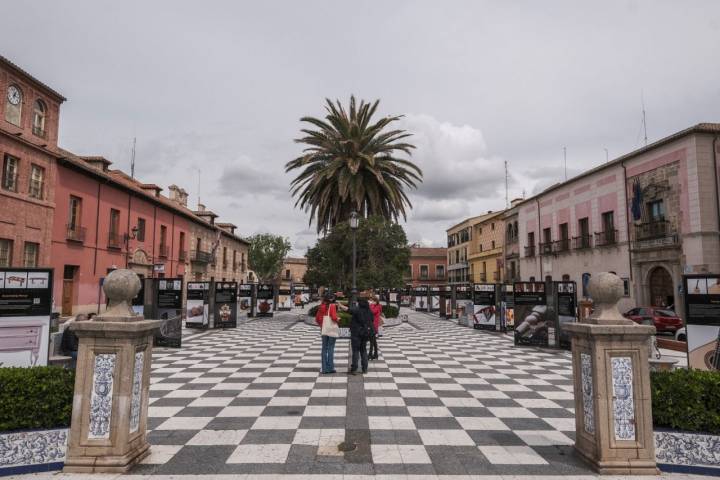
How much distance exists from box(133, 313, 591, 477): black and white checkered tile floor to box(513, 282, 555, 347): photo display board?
6.73ft

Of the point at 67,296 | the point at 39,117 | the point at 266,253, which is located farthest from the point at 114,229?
the point at 266,253

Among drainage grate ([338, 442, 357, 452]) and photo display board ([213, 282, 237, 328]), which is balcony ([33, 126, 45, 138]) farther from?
drainage grate ([338, 442, 357, 452])

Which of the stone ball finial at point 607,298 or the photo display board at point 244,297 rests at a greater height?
the stone ball finial at point 607,298

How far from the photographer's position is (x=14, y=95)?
17109 mm

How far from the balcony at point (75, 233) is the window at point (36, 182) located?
1.98 meters

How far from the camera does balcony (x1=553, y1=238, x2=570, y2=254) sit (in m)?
30.4

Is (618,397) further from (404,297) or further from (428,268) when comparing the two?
(428,268)

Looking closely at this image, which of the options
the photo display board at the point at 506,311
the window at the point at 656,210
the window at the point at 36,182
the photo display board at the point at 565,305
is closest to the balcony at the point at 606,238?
the window at the point at 656,210

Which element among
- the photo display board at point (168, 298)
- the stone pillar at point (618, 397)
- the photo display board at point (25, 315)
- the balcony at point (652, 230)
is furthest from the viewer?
the balcony at point (652, 230)

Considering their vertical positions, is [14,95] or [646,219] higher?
[14,95]

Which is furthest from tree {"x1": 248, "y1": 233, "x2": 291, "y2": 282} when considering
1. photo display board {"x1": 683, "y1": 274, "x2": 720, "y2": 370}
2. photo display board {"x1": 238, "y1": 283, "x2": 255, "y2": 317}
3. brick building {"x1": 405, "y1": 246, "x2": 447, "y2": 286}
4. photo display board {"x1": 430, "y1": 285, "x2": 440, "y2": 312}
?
photo display board {"x1": 683, "y1": 274, "x2": 720, "y2": 370}

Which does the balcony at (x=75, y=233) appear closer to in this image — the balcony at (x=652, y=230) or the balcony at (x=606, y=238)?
the balcony at (x=652, y=230)

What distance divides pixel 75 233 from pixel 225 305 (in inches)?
305

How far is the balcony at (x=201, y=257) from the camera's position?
33.7m
